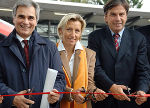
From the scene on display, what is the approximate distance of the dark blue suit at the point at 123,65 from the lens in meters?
2.67

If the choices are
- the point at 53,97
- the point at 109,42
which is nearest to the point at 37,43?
the point at 53,97

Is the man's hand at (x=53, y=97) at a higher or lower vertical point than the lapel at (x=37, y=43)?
lower

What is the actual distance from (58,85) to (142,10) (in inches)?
512

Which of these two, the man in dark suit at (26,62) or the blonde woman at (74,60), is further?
the blonde woman at (74,60)

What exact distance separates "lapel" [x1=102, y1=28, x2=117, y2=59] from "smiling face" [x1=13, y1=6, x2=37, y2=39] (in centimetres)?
93

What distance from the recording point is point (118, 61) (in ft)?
8.77

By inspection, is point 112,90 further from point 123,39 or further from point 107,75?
point 123,39

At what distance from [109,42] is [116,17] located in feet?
1.01

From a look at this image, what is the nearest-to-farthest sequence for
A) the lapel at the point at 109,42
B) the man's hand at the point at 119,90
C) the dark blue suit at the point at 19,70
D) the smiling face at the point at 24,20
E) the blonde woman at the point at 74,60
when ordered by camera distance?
the dark blue suit at the point at 19,70 < the smiling face at the point at 24,20 < the man's hand at the point at 119,90 < the blonde woman at the point at 74,60 < the lapel at the point at 109,42

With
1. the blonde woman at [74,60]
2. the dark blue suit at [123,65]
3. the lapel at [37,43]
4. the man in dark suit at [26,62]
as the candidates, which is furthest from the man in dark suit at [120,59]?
the lapel at [37,43]

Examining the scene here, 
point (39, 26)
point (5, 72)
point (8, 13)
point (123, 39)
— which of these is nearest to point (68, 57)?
point (123, 39)

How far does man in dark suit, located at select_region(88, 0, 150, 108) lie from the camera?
8.78 ft

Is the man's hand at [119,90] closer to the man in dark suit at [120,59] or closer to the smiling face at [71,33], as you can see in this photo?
the man in dark suit at [120,59]

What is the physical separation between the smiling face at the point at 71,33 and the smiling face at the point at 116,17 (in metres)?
0.38
